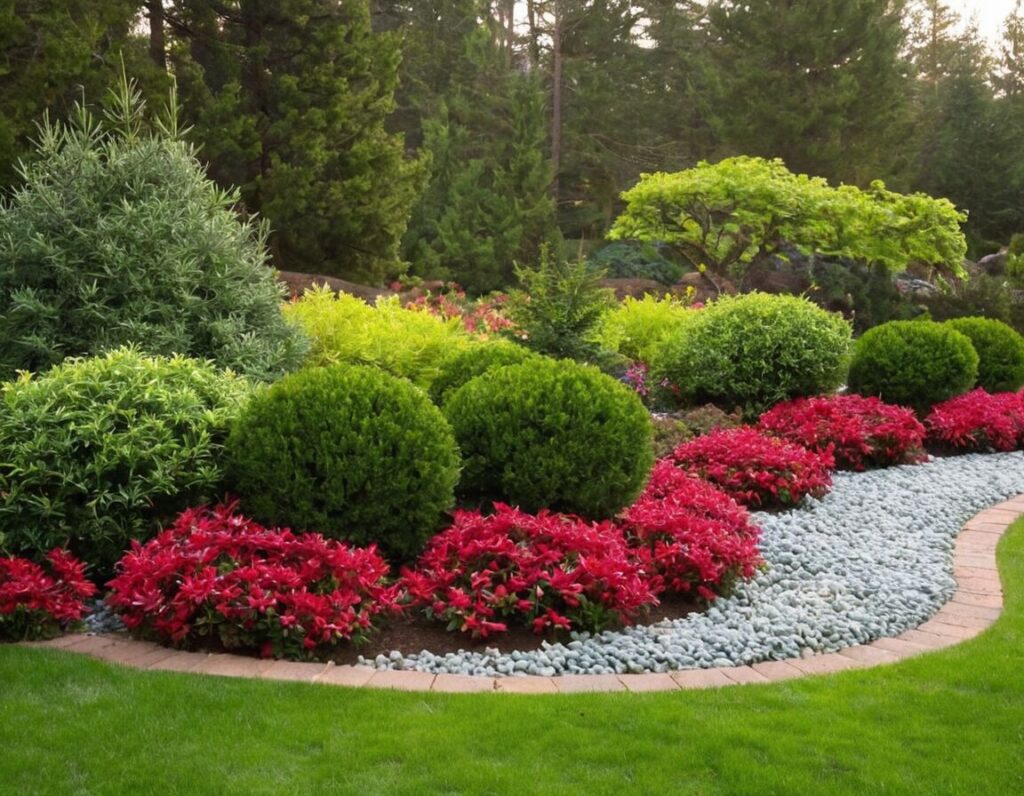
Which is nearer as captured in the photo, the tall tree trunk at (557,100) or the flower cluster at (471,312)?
the flower cluster at (471,312)

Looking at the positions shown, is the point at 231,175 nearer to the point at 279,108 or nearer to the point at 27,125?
the point at 279,108

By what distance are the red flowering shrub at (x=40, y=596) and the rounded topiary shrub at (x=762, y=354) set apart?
5866mm

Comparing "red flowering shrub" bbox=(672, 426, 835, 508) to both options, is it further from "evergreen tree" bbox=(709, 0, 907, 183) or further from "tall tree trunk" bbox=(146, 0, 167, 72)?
"evergreen tree" bbox=(709, 0, 907, 183)

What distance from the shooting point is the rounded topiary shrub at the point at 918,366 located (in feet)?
28.9

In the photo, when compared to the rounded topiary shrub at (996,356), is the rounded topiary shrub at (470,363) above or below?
above

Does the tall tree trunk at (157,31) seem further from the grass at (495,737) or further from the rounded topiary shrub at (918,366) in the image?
the grass at (495,737)

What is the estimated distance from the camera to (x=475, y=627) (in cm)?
388

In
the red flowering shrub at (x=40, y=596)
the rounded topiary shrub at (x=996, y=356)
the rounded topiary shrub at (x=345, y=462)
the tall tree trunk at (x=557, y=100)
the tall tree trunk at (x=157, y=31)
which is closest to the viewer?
the red flowering shrub at (x=40, y=596)

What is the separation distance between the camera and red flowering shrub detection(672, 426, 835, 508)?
6.15 meters

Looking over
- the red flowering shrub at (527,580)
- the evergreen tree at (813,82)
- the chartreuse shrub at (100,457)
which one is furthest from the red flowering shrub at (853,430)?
the evergreen tree at (813,82)

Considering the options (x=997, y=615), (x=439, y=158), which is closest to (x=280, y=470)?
(x=997, y=615)

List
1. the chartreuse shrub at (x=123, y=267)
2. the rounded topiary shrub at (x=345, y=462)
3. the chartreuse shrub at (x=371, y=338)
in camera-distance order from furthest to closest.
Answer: the chartreuse shrub at (x=371, y=338) < the chartreuse shrub at (x=123, y=267) < the rounded topiary shrub at (x=345, y=462)

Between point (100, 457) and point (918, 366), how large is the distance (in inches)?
287

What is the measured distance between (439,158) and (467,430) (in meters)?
15.3
